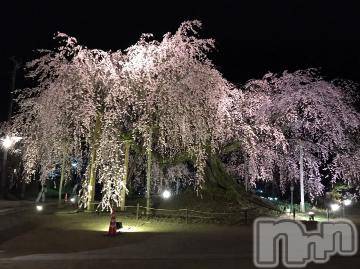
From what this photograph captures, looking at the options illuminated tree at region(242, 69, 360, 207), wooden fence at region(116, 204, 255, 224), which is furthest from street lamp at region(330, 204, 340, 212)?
wooden fence at region(116, 204, 255, 224)

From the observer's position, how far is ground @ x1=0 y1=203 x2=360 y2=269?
33.4 ft

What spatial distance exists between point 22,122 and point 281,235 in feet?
44.1

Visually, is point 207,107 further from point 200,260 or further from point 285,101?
point 200,260

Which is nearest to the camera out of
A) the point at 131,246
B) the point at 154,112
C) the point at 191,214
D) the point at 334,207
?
the point at 131,246

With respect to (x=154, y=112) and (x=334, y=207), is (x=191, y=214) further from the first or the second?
(x=334, y=207)

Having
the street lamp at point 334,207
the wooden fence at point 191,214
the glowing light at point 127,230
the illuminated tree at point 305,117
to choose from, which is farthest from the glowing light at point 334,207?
the glowing light at point 127,230

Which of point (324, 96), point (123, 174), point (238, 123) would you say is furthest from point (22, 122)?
point (324, 96)

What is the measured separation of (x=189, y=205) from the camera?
22406 millimetres

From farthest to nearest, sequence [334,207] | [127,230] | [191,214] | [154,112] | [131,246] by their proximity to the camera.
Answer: [334,207]
[191,214]
[154,112]
[127,230]
[131,246]

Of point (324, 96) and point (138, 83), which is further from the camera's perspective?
point (324, 96)

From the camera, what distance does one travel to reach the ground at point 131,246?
400 inches

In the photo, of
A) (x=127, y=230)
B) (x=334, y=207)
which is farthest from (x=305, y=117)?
(x=127, y=230)

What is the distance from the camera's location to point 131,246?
40.9 feet

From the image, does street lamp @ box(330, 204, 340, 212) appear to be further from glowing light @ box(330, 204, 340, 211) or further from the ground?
the ground
